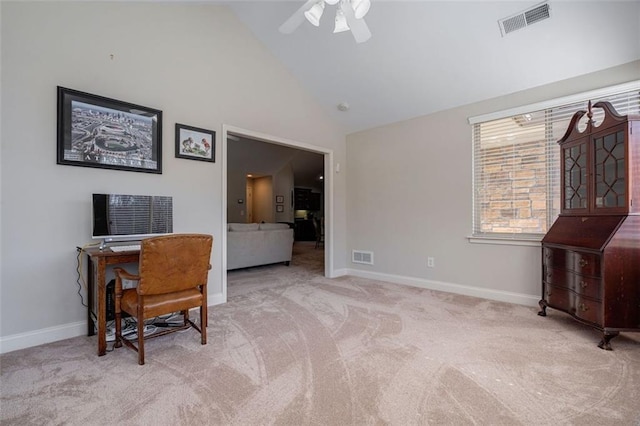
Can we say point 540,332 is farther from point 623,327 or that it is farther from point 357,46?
point 357,46

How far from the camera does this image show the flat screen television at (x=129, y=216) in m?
2.52

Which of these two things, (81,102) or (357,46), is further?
(357,46)

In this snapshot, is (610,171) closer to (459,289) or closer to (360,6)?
(459,289)

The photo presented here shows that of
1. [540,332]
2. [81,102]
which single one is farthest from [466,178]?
[81,102]

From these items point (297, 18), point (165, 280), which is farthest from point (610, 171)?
point (165, 280)

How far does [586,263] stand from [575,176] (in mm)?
893

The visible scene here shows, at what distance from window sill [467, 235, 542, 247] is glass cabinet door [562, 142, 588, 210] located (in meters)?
0.54

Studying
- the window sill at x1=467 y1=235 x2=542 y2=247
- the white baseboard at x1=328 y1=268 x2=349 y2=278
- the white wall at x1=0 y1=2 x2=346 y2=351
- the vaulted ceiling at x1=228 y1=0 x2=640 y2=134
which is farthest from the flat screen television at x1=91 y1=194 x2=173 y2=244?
the window sill at x1=467 y1=235 x2=542 y2=247

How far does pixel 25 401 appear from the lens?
1619 millimetres

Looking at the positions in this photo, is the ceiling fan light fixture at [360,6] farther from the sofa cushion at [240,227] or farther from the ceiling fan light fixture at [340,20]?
the sofa cushion at [240,227]

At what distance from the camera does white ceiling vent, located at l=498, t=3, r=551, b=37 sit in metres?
2.60

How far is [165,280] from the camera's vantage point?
7.09ft

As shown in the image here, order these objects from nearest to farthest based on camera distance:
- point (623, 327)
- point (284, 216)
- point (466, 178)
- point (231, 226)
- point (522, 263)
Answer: point (623, 327) → point (522, 263) → point (466, 178) → point (231, 226) → point (284, 216)

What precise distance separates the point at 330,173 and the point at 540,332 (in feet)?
11.3
